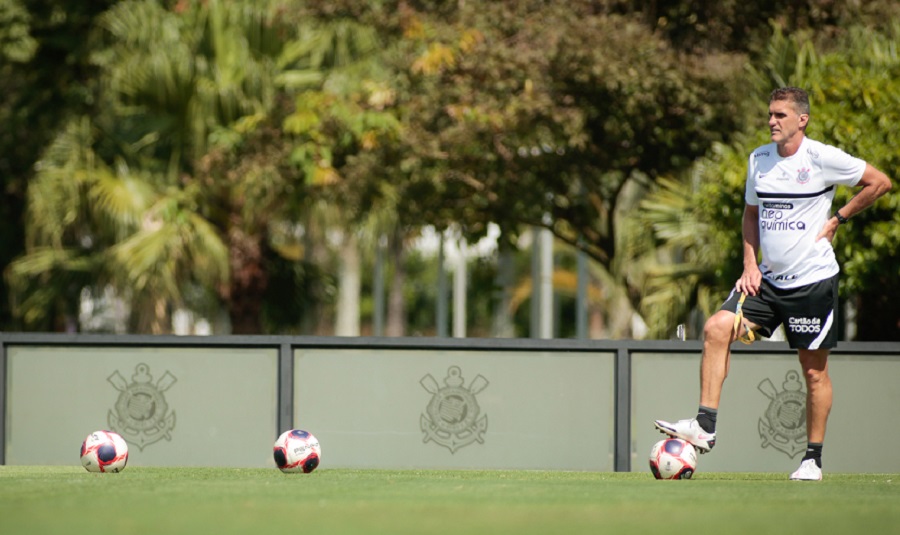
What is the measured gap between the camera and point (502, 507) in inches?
Answer: 203

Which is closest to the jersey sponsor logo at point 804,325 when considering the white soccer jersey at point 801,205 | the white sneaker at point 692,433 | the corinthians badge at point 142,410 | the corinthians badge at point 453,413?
the white soccer jersey at point 801,205

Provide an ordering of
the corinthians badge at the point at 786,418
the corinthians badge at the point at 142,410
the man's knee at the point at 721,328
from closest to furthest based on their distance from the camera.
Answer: the man's knee at the point at 721,328 → the corinthians badge at the point at 786,418 → the corinthians badge at the point at 142,410

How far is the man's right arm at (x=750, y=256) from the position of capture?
6883mm

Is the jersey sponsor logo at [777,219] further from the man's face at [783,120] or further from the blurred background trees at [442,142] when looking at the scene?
the blurred background trees at [442,142]

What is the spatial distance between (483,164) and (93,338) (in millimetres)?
6567

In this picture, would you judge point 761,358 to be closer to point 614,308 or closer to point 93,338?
point 93,338

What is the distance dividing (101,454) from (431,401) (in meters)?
3.31

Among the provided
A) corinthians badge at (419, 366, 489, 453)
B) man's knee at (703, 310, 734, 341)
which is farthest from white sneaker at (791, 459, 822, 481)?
corinthians badge at (419, 366, 489, 453)

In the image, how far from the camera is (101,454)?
7.27m

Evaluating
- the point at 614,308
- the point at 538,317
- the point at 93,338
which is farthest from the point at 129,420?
the point at 538,317

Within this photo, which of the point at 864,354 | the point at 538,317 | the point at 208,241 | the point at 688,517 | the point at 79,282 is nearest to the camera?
the point at 688,517

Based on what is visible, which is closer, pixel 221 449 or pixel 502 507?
pixel 502 507

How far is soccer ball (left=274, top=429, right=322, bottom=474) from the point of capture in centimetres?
725

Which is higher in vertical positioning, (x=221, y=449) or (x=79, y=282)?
(x=79, y=282)
